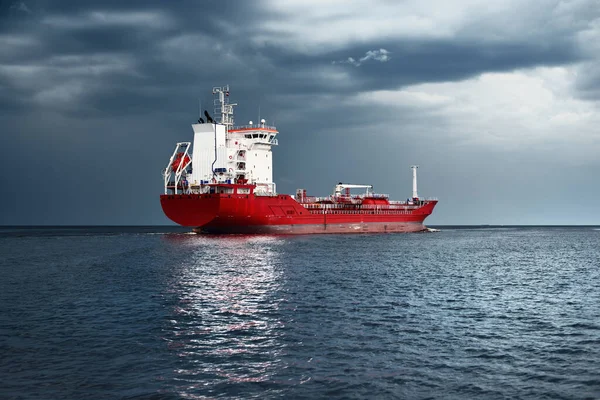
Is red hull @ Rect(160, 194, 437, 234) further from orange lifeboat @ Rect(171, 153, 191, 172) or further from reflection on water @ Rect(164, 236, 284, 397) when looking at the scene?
reflection on water @ Rect(164, 236, 284, 397)

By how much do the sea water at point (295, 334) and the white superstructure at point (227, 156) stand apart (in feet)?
117

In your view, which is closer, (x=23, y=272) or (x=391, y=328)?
(x=391, y=328)

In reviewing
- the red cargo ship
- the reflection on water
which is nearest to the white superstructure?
the red cargo ship

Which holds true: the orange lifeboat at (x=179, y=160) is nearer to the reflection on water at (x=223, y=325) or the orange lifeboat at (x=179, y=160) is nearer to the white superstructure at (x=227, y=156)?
the white superstructure at (x=227, y=156)

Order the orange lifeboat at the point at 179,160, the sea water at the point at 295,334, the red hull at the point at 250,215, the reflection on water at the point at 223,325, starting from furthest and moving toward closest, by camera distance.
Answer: the orange lifeboat at the point at 179,160
the red hull at the point at 250,215
the reflection on water at the point at 223,325
the sea water at the point at 295,334

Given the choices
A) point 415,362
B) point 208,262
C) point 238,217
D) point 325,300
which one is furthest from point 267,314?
point 238,217

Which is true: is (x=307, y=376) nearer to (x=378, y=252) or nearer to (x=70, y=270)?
(x=70, y=270)

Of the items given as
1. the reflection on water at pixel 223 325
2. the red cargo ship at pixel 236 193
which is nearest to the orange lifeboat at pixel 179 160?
the red cargo ship at pixel 236 193

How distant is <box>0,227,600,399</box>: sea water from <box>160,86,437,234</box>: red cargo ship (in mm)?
31077

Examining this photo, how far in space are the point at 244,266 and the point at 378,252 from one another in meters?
20.2

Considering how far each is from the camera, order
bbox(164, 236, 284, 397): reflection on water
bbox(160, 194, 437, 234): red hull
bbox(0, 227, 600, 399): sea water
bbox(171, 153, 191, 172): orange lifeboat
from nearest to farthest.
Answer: bbox(0, 227, 600, 399): sea water, bbox(164, 236, 284, 397): reflection on water, bbox(160, 194, 437, 234): red hull, bbox(171, 153, 191, 172): orange lifeboat

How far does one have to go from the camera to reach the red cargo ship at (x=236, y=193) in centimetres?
6850

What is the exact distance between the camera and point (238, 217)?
6888 cm

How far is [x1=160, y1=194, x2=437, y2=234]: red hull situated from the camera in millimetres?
67438
